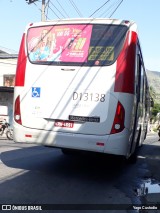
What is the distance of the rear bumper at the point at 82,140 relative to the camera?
7.87 meters

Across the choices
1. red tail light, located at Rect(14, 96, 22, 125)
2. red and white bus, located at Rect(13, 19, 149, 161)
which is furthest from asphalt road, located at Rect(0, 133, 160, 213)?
red tail light, located at Rect(14, 96, 22, 125)

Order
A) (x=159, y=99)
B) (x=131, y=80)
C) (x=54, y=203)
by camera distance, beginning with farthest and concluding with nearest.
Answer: (x=159, y=99) < (x=131, y=80) < (x=54, y=203)

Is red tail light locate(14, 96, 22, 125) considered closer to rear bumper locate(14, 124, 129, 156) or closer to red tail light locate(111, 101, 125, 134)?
rear bumper locate(14, 124, 129, 156)

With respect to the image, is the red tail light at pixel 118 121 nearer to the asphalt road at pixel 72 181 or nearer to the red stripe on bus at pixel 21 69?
the asphalt road at pixel 72 181

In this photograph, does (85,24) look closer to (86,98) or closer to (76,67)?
(76,67)

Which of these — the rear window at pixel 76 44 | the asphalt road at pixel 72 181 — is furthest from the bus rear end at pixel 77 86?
the asphalt road at pixel 72 181

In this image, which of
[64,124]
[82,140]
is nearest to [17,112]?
[64,124]

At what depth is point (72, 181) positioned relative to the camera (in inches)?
331

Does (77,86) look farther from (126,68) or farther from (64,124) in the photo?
(126,68)

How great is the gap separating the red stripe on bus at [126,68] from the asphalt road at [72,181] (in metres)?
2.13

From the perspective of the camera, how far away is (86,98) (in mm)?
8117

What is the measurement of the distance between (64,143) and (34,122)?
0.87m

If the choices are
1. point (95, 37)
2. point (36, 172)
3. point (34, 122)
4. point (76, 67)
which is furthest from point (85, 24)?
point (36, 172)

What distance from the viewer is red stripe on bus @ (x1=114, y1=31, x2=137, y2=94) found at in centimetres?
794
